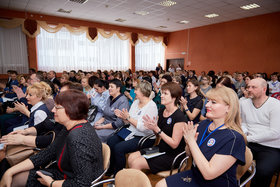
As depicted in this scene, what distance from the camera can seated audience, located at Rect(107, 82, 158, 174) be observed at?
232 centimetres

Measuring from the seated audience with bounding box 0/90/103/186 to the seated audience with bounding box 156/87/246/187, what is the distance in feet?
2.20

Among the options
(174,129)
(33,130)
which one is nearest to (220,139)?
(174,129)

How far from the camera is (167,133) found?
6.64 feet

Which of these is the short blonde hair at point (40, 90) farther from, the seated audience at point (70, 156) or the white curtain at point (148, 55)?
the white curtain at point (148, 55)

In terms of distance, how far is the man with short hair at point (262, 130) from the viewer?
5.94 ft

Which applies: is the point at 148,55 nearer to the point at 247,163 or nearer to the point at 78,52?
the point at 78,52

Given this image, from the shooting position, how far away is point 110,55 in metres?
11.1

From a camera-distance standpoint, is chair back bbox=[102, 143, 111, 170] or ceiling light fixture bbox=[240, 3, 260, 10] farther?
ceiling light fixture bbox=[240, 3, 260, 10]

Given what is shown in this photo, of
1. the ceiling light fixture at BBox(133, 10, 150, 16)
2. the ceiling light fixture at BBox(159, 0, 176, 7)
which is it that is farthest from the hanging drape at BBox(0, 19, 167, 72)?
the ceiling light fixture at BBox(159, 0, 176, 7)

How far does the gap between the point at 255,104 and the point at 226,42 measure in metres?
9.16

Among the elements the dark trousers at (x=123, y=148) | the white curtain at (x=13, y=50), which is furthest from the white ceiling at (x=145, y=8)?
the dark trousers at (x=123, y=148)

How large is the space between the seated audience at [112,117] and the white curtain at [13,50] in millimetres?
7562

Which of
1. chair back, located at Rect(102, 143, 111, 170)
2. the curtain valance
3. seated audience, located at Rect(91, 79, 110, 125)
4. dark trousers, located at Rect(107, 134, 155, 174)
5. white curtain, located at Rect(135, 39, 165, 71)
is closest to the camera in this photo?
chair back, located at Rect(102, 143, 111, 170)

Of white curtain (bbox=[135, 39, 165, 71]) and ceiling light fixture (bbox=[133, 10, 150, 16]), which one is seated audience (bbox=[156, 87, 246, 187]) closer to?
ceiling light fixture (bbox=[133, 10, 150, 16])
